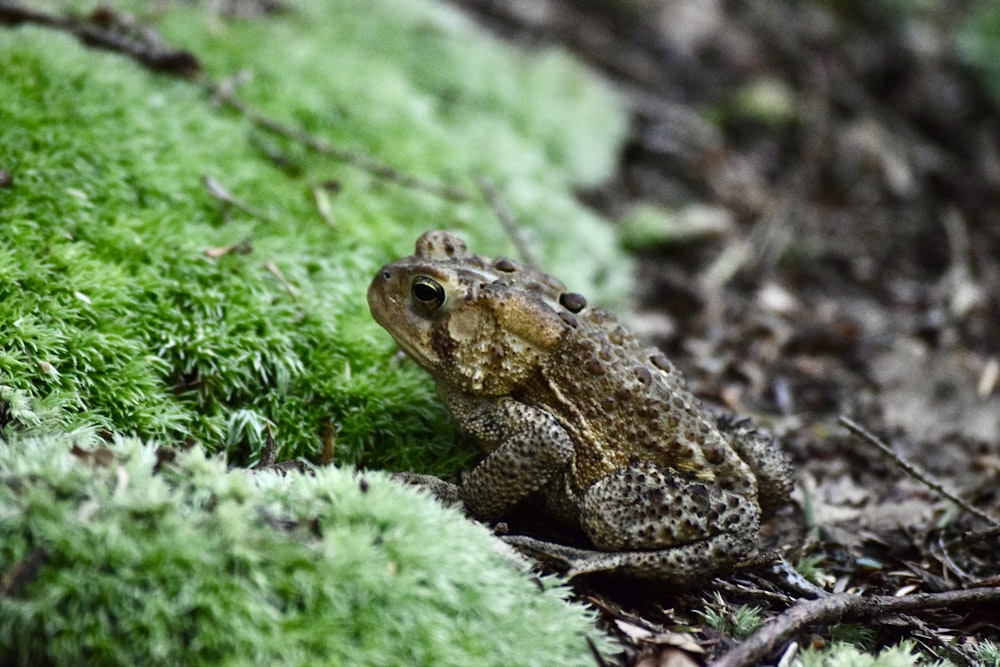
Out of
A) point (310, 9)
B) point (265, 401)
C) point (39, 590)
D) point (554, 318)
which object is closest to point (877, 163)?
point (310, 9)

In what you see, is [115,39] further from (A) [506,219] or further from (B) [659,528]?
(B) [659,528]

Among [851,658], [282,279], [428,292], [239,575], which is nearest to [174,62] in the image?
[282,279]

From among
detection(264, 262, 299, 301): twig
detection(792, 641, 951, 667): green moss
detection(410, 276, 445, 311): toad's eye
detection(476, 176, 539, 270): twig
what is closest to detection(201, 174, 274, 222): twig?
detection(264, 262, 299, 301): twig

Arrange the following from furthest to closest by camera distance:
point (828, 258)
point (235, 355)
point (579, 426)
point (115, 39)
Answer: point (828, 258), point (115, 39), point (235, 355), point (579, 426)

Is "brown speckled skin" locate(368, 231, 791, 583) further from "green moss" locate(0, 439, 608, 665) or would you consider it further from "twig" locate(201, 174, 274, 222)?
"twig" locate(201, 174, 274, 222)

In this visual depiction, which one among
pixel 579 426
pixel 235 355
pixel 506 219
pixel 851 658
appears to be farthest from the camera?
pixel 506 219

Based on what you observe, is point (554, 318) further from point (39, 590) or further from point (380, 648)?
point (39, 590)

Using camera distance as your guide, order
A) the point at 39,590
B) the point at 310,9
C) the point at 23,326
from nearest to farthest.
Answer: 1. the point at 39,590
2. the point at 23,326
3. the point at 310,9
